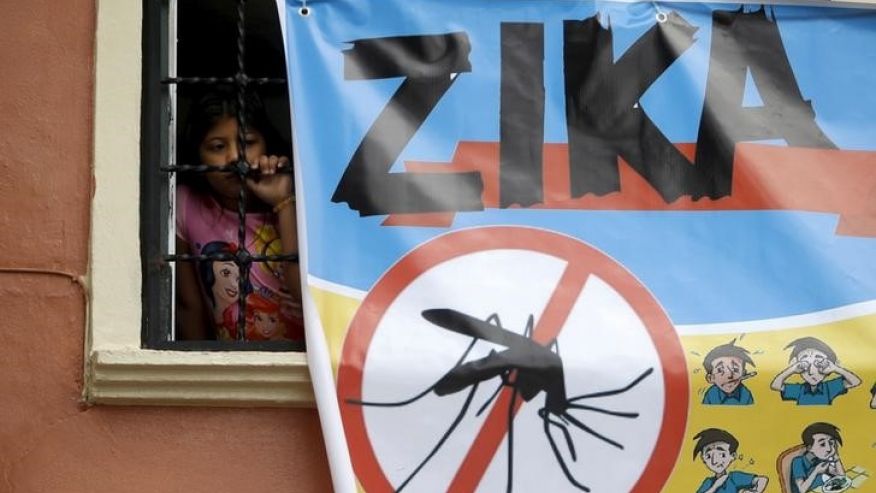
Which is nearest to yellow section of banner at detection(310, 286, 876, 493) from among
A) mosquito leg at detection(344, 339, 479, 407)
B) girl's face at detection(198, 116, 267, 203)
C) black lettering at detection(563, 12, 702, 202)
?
mosquito leg at detection(344, 339, 479, 407)

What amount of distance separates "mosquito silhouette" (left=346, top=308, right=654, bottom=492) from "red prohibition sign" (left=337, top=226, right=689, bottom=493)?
4cm

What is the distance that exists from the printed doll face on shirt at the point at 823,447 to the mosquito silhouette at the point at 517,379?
0.57 meters

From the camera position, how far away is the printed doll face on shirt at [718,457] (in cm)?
459

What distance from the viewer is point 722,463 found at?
4590mm

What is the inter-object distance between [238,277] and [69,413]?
0.73 m

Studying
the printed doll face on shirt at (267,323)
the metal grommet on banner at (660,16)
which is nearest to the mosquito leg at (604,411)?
the printed doll face on shirt at (267,323)

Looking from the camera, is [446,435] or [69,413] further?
[69,413]

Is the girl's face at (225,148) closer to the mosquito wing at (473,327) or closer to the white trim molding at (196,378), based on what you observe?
the white trim molding at (196,378)

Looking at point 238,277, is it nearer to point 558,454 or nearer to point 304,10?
point 304,10

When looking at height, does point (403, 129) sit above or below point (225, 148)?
below

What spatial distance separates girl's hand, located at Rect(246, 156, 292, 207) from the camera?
16.4ft

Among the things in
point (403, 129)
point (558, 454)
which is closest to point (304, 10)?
point (403, 129)

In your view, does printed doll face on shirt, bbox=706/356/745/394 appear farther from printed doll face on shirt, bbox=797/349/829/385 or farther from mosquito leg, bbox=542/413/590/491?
mosquito leg, bbox=542/413/590/491

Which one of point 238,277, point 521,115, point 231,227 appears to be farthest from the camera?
point 231,227
